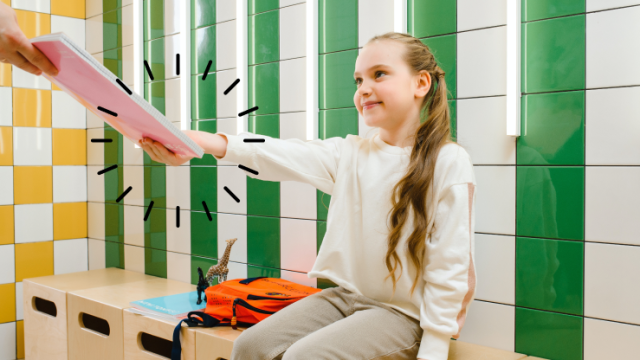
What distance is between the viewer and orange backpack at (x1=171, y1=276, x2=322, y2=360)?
173 cm

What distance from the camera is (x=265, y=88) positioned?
218cm

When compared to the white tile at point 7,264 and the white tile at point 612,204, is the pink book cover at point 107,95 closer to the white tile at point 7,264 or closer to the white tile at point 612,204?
the white tile at point 612,204

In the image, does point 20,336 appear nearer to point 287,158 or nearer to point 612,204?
point 287,158

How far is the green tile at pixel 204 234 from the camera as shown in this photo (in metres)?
2.39

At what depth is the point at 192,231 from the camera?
2.48 metres

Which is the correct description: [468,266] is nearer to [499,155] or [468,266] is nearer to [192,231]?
[499,155]

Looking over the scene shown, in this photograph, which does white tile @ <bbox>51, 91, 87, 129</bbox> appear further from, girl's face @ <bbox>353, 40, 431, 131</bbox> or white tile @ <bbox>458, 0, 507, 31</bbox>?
white tile @ <bbox>458, 0, 507, 31</bbox>

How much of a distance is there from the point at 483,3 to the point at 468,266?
83 cm

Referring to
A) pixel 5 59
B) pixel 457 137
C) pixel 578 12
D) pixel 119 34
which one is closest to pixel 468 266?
pixel 457 137

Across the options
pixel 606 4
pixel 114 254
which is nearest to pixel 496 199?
pixel 606 4

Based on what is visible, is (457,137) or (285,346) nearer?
(285,346)

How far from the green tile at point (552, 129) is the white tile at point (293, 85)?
884 mm

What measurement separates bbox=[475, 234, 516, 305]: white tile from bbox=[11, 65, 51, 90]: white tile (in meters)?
2.48

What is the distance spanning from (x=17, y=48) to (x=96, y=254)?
86.0 inches
